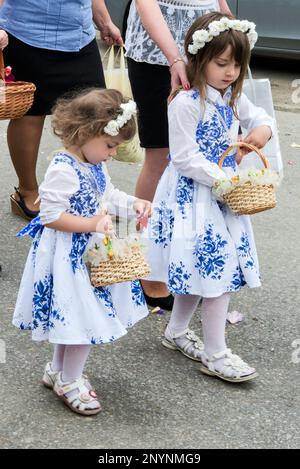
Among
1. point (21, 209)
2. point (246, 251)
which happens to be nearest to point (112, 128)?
point (246, 251)

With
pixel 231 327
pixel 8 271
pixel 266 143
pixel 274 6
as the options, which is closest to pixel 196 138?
pixel 266 143

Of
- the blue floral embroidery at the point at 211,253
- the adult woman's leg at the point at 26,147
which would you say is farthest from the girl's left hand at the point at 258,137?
the adult woman's leg at the point at 26,147

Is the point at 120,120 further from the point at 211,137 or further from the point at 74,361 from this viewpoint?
the point at 74,361

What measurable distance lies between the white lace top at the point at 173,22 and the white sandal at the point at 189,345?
1.18 metres

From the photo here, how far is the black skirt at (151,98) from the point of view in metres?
3.93

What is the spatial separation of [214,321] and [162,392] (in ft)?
1.09

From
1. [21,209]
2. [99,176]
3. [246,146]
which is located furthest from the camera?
[21,209]

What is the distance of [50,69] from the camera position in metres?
4.51

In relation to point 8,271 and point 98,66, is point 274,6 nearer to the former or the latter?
point 98,66

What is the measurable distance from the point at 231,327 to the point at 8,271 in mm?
1143

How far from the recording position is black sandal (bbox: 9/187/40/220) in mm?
4852

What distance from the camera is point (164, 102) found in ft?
13.0

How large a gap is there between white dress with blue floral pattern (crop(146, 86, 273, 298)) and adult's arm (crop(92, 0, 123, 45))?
1.42 meters

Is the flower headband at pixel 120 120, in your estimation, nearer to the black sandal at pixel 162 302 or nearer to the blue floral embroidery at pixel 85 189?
the blue floral embroidery at pixel 85 189
